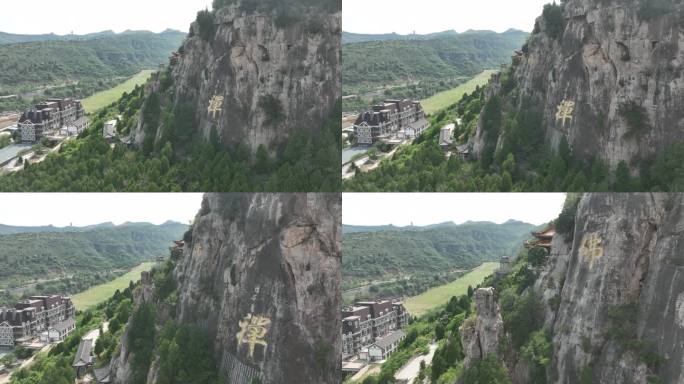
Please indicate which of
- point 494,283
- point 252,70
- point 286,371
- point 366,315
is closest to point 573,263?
point 494,283

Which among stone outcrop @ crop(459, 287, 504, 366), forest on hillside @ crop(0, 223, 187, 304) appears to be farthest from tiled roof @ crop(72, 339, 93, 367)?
stone outcrop @ crop(459, 287, 504, 366)

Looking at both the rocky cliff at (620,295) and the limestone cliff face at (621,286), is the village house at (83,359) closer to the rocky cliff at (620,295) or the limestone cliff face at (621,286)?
the rocky cliff at (620,295)

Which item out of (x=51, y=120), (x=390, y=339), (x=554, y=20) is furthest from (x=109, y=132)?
(x=554, y=20)

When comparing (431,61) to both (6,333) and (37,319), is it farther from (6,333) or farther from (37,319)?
(6,333)

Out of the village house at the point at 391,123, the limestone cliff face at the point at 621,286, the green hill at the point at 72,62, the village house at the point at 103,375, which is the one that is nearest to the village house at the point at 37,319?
the village house at the point at 103,375

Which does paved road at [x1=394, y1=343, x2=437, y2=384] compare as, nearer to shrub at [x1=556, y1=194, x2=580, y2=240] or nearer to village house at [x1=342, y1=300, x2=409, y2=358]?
village house at [x1=342, y1=300, x2=409, y2=358]

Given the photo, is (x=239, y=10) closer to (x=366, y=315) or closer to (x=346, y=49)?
(x=346, y=49)

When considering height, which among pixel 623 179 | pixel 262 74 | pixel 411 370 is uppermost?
pixel 262 74
